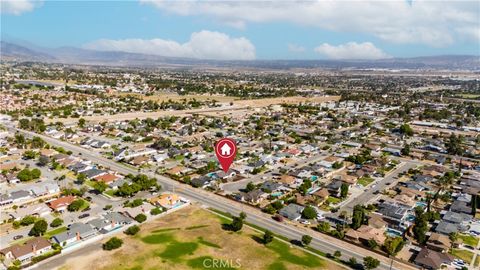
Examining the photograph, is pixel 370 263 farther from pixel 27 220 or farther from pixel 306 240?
pixel 27 220

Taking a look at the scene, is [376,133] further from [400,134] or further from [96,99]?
[96,99]

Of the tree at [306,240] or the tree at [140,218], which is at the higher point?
the tree at [306,240]

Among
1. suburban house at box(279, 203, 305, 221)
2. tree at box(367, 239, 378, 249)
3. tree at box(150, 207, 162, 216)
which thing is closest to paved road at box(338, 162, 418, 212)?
suburban house at box(279, 203, 305, 221)

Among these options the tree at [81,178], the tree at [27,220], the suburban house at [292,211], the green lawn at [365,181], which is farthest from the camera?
the green lawn at [365,181]

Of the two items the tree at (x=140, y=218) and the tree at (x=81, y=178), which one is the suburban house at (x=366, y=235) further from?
the tree at (x=81, y=178)

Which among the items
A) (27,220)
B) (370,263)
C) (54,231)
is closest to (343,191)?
(370,263)

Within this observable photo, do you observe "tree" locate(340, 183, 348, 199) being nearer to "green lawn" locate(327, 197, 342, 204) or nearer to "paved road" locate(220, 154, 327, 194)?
"green lawn" locate(327, 197, 342, 204)

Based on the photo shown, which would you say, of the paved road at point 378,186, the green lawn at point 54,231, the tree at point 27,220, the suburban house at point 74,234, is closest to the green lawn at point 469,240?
the paved road at point 378,186
